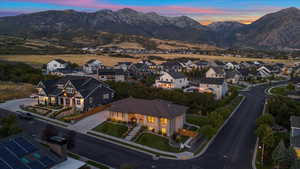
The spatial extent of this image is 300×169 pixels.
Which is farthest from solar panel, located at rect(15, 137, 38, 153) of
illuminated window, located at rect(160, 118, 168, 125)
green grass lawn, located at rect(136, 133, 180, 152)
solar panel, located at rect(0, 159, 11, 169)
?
illuminated window, located at rect(160, 118, 168, 125)

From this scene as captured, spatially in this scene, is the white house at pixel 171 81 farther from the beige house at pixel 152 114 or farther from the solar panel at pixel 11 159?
the solar panel at pixel 11 159

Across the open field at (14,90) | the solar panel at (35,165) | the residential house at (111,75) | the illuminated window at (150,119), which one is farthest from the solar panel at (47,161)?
the residential house at (111,75)

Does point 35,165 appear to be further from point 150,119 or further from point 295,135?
point 295,135

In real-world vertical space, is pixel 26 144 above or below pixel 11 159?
above

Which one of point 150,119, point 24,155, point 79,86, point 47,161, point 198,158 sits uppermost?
point 79,86

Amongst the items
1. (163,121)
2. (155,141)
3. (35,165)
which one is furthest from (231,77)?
(35,165)

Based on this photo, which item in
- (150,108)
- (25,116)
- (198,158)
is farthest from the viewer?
(25,116)
